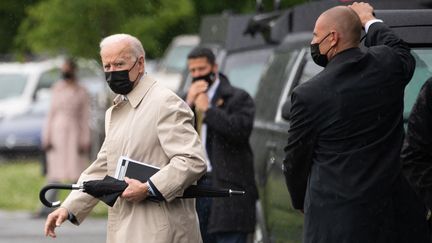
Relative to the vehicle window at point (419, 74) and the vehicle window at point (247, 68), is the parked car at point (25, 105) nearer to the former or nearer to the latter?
the vehicle window at point (247, 68)

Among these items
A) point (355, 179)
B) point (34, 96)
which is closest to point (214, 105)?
point (355, 179)

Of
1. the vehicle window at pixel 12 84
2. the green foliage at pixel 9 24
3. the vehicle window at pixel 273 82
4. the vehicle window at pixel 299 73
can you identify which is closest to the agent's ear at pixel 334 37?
the vehicle window at pixel 299 73

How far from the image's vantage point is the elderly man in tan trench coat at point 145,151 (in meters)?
7.22

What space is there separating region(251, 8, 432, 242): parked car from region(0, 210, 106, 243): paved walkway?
3.66 metres

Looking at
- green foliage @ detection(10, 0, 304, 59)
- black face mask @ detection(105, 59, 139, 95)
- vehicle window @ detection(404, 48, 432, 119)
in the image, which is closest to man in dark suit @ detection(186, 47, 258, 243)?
vehicle window @ detection(404, 48, 432, 119)

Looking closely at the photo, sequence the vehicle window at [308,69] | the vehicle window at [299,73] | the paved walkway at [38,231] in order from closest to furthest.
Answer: the vehicle window at [308,69]
the vehicle window at [299,73]
the paved walkway at [38,231]

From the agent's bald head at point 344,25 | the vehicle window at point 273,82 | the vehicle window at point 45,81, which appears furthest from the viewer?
the vehicle window at point 45,81

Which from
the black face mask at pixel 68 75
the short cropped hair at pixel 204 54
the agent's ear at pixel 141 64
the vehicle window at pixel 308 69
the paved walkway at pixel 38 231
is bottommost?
the paved walkway at pixel 38 231

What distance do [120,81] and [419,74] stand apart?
6.45 feet

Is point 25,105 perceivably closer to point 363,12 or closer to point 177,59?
point 177,59

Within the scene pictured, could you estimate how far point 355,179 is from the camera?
6906 mm

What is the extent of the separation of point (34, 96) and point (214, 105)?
17.7 m

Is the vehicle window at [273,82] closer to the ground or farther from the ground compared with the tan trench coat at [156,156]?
closer to the ground

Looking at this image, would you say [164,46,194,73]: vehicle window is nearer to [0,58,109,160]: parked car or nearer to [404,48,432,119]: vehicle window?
[0,58,109,160]: parked car
